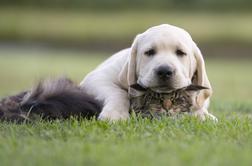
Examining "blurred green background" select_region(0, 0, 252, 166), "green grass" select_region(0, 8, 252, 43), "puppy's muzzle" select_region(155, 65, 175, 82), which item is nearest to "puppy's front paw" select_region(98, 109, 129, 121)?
"blurred green background" select_region(0, 0, 252, 166)

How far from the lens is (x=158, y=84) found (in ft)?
20.5

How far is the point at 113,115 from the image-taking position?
→ 6.45 metres

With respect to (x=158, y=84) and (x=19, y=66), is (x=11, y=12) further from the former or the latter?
(x=158, y=84)

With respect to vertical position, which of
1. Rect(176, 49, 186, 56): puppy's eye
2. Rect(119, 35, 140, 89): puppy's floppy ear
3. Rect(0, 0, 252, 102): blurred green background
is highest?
Rect(176, 49, 186, 56): puppy's eye

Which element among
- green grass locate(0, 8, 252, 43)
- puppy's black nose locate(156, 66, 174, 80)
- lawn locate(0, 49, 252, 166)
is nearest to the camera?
lawn locate(0, 49, 252, 166)

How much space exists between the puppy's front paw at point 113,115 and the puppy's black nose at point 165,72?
0.57 metres

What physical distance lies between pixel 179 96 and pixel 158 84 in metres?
0.40

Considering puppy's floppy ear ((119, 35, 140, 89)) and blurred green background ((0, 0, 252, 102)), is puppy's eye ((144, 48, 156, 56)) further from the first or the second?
blurred green background ((0, 0, 252, 102))

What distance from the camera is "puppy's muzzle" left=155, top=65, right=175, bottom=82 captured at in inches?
243

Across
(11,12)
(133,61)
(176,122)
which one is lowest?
(11,12)

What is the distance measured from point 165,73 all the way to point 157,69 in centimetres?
9

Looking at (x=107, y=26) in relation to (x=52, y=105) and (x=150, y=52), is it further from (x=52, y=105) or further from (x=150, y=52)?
(x=52, y=105)

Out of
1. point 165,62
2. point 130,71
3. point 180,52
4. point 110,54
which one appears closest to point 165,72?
point 165,62

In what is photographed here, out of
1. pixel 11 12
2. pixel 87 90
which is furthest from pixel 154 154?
pixel 11 12
